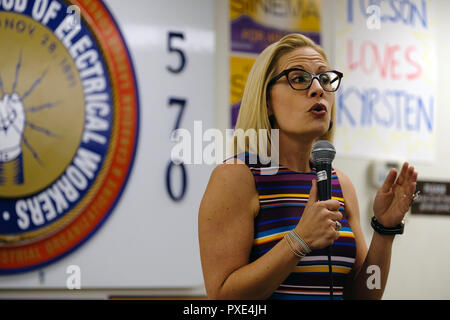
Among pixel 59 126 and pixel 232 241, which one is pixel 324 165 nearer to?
pixel 232 241

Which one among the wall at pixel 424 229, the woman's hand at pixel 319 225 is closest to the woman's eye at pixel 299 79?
the woman's hand at pixel 319 225

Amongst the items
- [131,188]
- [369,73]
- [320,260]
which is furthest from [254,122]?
[369,73]

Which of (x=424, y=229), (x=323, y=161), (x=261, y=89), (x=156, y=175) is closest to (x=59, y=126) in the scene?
(x=156, y=175)

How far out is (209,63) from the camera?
1.82 metres

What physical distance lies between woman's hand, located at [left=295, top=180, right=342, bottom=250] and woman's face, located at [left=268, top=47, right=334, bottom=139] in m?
0.15

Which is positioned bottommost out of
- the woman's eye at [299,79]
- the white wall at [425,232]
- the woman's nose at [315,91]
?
the white wall at [425,232]

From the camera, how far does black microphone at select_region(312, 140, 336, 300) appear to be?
2.38 ft

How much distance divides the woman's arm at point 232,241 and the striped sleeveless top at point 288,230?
0.02m

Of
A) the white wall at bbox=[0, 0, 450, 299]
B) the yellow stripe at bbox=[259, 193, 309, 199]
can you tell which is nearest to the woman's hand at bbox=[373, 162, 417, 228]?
the yellow stripe at bbox=[259, 193, 309, 199]

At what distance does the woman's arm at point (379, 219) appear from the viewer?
2.60ft

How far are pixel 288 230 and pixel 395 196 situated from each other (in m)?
0.18

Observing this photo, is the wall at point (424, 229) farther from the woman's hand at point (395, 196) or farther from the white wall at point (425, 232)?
the woman's hand at point (395, 196)

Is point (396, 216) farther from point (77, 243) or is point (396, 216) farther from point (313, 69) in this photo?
point (77, 243)

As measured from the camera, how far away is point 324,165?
2.53 feet
